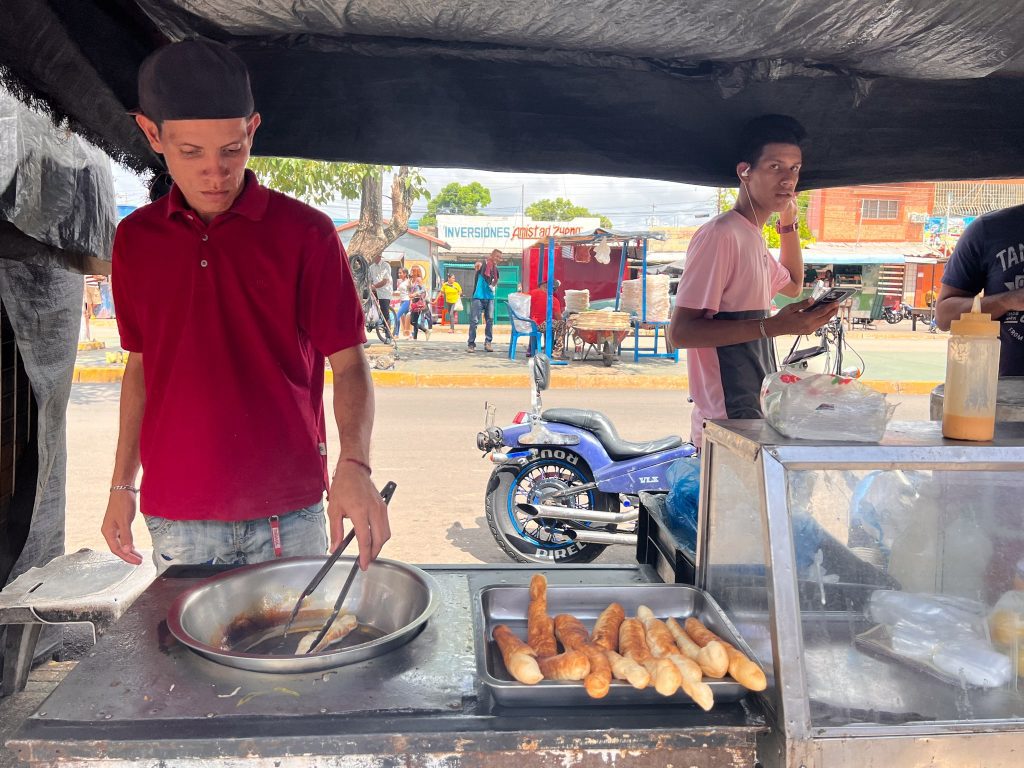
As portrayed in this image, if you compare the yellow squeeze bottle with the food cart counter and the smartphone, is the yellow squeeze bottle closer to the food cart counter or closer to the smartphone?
the food cart counter

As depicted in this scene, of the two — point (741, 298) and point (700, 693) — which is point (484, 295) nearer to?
point (741, 298)

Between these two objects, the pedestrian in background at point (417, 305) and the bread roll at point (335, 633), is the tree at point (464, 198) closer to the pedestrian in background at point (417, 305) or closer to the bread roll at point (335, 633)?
the pedestrian in background at point (417, 305)

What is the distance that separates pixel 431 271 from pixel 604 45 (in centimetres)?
2559

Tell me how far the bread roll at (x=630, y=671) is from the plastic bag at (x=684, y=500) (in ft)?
2.14

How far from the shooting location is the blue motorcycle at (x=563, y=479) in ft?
13.6

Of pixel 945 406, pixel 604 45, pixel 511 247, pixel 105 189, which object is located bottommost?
pixel 945 406

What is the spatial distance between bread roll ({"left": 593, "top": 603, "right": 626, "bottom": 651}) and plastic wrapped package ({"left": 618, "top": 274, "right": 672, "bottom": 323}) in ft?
39.0

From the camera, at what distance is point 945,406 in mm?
1508

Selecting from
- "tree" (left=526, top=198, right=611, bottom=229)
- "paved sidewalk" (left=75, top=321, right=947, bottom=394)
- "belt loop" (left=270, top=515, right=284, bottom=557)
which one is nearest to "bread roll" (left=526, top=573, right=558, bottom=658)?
"belt loop" (left=270, top=515, right=284, bottom=557)

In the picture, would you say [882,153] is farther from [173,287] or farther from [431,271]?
[431,271]

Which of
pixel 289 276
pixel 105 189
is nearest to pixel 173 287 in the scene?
pixel 289 276

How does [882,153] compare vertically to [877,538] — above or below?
above

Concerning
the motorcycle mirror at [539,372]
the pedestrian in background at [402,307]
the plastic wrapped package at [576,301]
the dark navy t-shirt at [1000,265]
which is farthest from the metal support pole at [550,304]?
the dark navy t-shirt at [1000,265]

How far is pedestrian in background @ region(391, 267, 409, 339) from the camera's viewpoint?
1750cm
